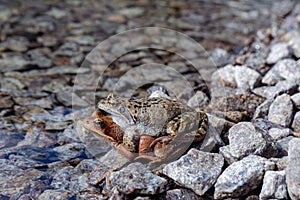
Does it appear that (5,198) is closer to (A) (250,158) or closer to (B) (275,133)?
(A) (250,158)

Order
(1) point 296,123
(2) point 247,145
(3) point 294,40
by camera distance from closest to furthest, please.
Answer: (2) point 247,145, (1) point 296,123, (3) point 294,40

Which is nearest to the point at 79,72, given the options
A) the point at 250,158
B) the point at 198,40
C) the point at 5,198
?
the point at 198,40

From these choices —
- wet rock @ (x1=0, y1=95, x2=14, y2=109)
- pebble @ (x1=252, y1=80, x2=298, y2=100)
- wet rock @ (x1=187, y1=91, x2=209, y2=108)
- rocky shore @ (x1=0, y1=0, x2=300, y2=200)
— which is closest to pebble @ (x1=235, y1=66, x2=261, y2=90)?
rocky shore @ (x1=0, y1=0, x2=300, y2=200)

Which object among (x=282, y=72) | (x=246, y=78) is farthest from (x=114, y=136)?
(x=282, y=72)

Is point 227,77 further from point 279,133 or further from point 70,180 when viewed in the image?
point 70,180

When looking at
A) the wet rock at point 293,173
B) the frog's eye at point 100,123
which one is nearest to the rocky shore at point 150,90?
the wet rock at point 293,173

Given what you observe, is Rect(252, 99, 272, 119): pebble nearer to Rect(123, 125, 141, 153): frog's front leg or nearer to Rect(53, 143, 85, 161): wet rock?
Rect(123, 125, 141, 153): frog's front leg
